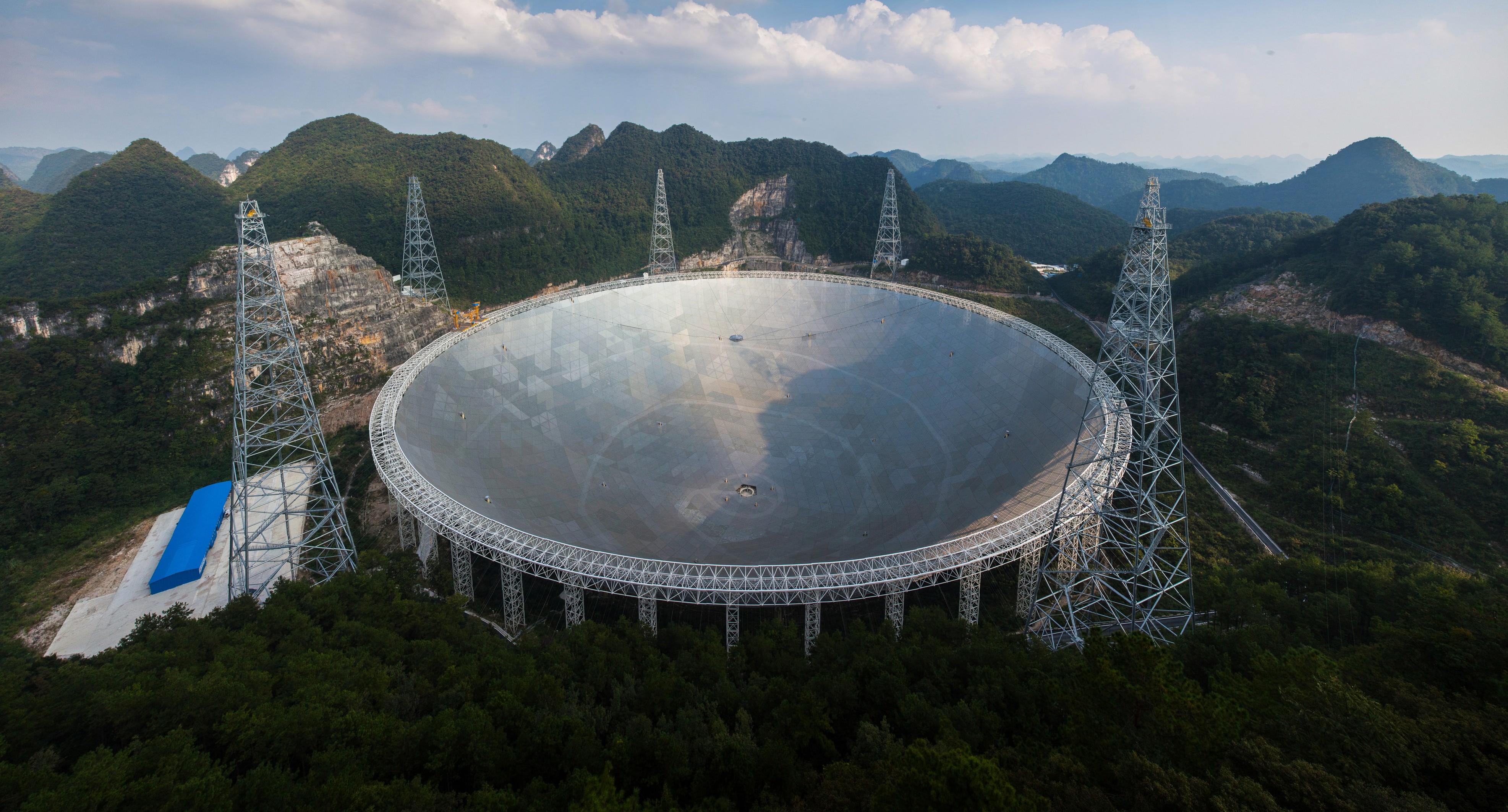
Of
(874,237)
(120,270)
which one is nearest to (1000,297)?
(874,237)

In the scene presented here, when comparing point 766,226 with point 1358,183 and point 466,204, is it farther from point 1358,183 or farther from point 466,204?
point 1358,183

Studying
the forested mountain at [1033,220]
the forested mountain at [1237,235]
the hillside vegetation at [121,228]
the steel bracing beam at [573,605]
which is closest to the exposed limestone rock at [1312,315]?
the forested mountain at [1237,235]

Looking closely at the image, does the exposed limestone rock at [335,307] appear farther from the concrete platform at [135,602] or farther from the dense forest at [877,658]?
the concrete platform at [135,602]

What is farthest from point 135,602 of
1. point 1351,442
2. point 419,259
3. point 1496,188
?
point 1496,188

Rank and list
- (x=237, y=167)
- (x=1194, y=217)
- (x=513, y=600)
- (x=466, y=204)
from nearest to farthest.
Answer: (x=513, y=600) < (x=466, y=204) < (x=1194, y=217) < (x=237, y=167)

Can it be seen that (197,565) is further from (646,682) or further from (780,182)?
(780,182)

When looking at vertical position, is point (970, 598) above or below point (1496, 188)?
below
